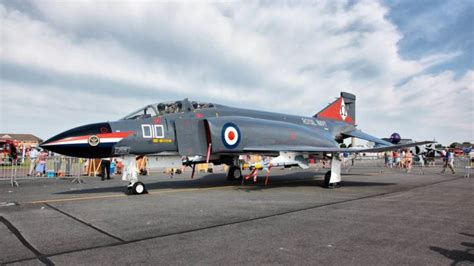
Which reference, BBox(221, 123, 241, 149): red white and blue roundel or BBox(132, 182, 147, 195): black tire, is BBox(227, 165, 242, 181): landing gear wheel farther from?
BBox(132, 182, 147, 195): black tire

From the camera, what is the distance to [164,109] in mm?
10320

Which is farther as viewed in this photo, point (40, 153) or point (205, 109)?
point (40, 153)

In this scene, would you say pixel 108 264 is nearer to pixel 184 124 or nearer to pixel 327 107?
pixel 184 124

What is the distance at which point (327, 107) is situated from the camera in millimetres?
18156

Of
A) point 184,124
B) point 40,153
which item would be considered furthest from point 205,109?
point 40,153

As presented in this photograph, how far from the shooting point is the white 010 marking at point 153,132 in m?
9.46

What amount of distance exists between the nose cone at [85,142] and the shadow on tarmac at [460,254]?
7.59m

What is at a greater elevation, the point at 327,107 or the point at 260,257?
the point at 327,107

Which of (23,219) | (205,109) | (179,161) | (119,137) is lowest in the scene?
(23,219)

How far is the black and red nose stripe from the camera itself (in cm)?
802

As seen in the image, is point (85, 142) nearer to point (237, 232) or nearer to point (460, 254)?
point (237, 232)

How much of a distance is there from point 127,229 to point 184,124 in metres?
5.55

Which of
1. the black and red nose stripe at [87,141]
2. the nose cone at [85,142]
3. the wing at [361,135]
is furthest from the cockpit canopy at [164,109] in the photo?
the wing at [361,135]

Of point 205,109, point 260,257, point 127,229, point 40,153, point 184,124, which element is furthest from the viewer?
point 40,153
